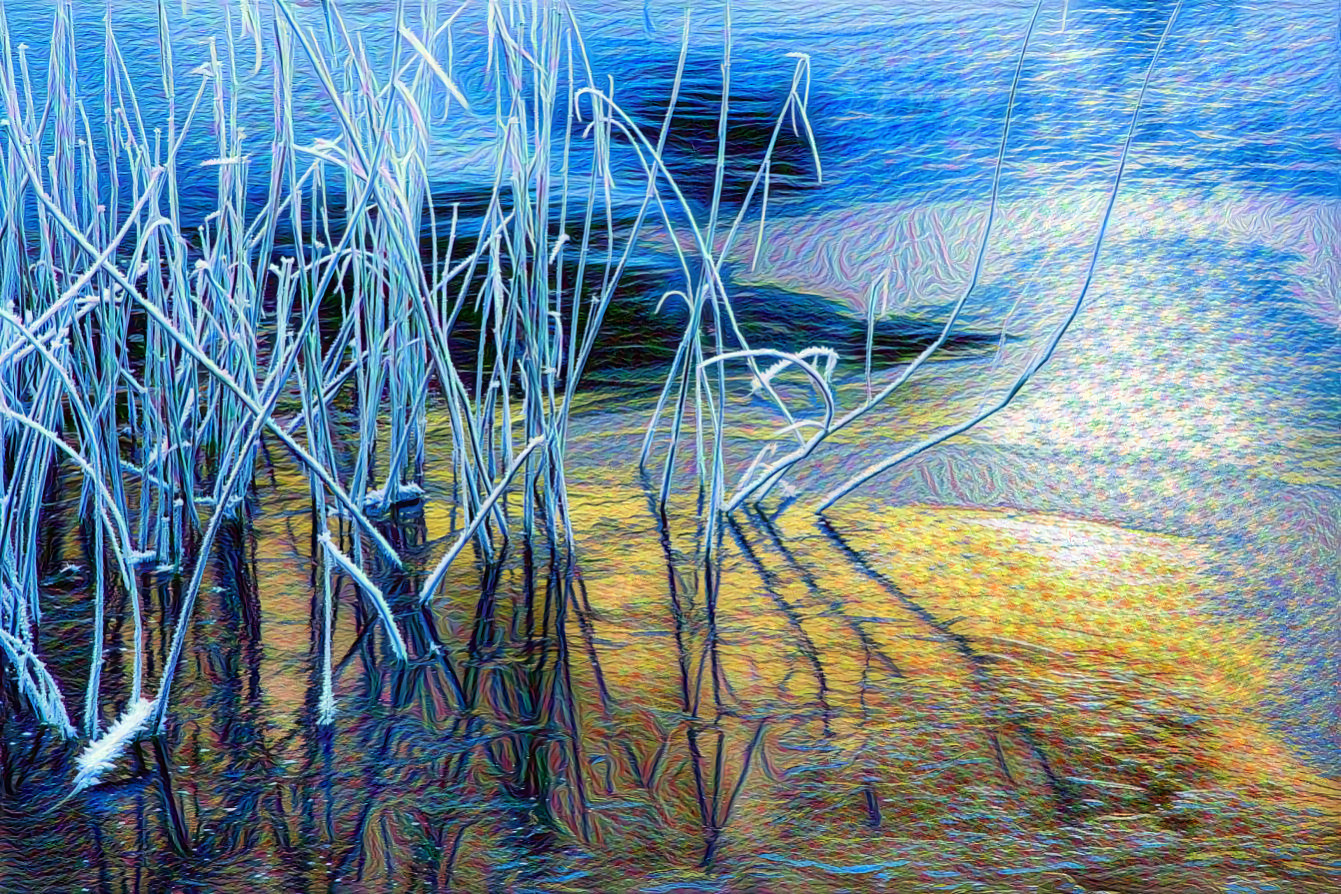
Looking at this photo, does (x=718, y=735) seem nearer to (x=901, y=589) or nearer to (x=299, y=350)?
(x=901, y=589)

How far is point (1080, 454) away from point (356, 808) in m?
0.93

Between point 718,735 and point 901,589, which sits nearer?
point 718,735

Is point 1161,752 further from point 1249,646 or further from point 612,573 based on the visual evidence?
point 612,573

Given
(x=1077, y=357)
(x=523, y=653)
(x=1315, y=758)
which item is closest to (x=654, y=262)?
(x=1077, y=357)

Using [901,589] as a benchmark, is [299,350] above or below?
above

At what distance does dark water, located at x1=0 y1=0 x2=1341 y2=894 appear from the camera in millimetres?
829

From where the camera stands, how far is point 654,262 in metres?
1.64

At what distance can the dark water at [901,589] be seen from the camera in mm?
829

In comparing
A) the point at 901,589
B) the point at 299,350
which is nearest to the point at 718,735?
the point at 901,589

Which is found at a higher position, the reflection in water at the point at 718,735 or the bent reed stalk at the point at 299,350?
the bent reed stalk at the point at 299,350

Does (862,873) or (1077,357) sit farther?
(1077,357)

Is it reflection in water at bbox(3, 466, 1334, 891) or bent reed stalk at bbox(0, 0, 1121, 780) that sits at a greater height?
bent reed stalk at bbox(0, 0, 1121, 780)

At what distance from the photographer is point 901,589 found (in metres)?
1.14

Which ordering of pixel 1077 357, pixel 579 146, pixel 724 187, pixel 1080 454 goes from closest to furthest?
pixel 1080 454 < pixel 1077 357 < pixel 724 187 < pixel 579 146
